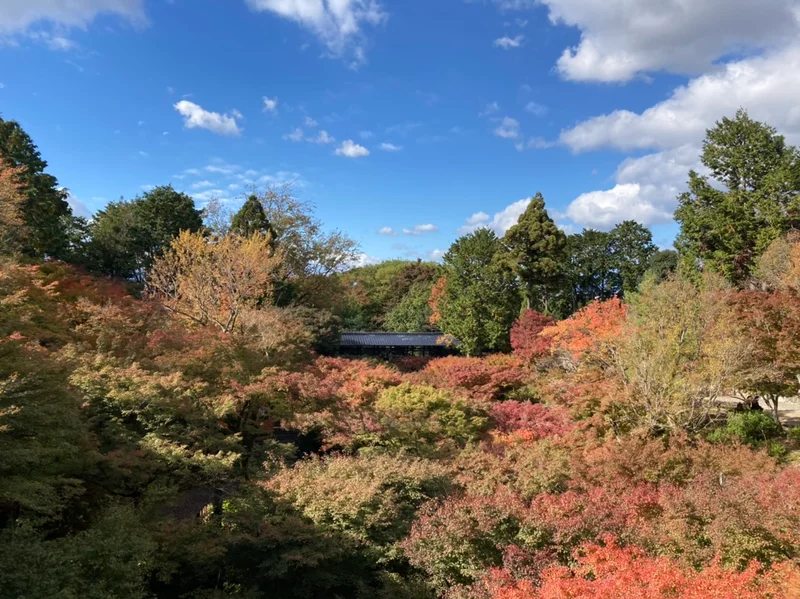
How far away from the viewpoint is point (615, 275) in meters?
38.8

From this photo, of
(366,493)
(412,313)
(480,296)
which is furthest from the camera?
(412,313)

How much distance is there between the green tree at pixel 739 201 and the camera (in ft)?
74.7

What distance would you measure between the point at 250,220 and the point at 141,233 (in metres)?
7.39

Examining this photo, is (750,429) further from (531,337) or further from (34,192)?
(34,192)

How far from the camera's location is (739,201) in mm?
24188

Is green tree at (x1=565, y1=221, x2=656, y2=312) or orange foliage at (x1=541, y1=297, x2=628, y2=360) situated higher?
green tree at (x1=565, y1=221, x2=656, y2=312)

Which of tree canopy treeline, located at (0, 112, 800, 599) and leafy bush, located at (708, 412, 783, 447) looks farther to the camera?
leafy bush, located at (708, 412, 783, 447)

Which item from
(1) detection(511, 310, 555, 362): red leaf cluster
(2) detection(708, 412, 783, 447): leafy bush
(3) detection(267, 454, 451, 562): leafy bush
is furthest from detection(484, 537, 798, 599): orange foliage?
(1) detection(511, 310, 555, 362): red leaf cluster

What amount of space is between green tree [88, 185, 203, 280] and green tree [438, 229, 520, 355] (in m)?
15.4

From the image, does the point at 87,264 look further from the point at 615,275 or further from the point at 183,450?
the point at 615,275

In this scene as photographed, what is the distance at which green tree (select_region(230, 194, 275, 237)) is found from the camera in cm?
2462

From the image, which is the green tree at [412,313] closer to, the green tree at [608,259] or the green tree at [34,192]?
the green tree at [608,259]

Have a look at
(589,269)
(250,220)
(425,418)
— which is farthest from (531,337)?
(589,269)

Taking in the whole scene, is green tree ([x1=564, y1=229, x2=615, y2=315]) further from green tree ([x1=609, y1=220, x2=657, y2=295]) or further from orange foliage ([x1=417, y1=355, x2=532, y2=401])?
orange foliage ([x1=417, y1=355, x2=532, y2=401])
